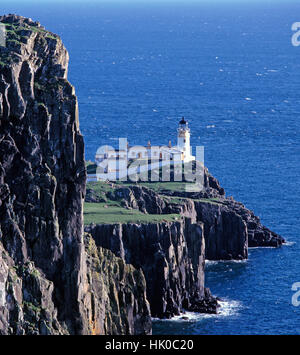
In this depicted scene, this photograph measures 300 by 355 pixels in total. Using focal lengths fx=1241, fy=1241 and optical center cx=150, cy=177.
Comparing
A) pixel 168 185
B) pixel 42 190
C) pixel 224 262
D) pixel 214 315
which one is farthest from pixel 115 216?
pixel 42 190

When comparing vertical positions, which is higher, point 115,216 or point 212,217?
point 212,217

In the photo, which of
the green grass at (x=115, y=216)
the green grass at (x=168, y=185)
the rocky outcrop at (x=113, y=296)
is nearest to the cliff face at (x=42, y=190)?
the rocky outcrop at (x=113, y=296)

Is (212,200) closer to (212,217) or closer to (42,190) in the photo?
(212,217)

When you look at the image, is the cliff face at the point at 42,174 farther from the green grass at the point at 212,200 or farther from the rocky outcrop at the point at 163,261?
the green grass at the point at 212,200
